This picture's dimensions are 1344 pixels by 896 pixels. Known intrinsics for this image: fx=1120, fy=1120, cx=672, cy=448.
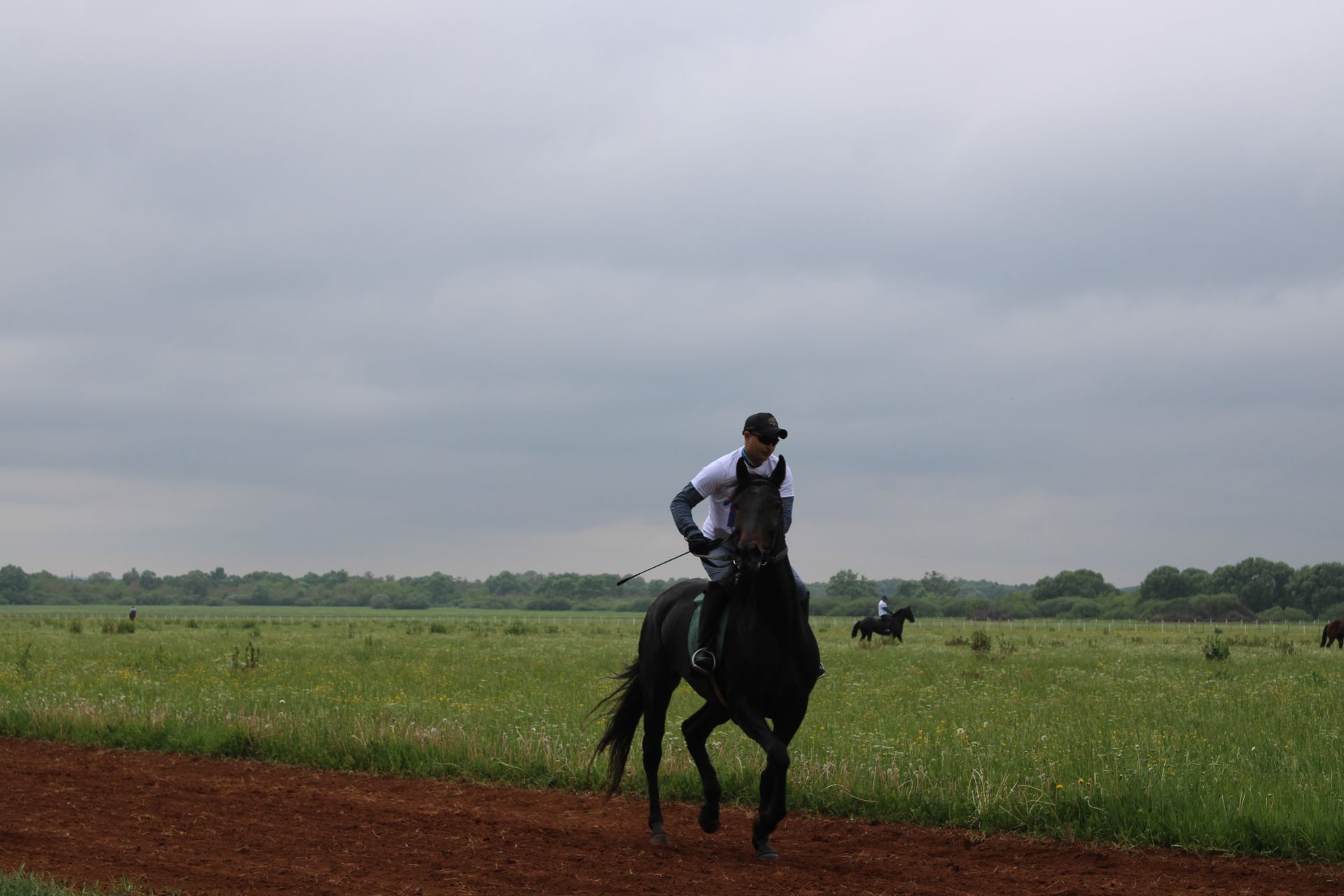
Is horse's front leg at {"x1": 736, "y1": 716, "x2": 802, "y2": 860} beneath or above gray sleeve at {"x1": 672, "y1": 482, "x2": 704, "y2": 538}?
beneath

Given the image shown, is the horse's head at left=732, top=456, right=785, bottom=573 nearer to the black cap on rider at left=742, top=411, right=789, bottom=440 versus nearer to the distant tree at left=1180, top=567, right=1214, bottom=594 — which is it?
the black cap on rider at left=742, top=411, right=789, bottom=440

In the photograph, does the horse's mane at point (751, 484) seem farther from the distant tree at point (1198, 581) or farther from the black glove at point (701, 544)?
the distant tree at point (1198, 581)

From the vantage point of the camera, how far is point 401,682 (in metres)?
21.6

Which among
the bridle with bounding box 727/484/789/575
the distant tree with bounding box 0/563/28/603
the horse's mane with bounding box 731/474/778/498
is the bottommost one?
the distant tree with bounding box 0/563/28/603

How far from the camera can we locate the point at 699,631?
28.2 feet

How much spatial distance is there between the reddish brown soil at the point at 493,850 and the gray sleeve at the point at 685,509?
244 centimetres

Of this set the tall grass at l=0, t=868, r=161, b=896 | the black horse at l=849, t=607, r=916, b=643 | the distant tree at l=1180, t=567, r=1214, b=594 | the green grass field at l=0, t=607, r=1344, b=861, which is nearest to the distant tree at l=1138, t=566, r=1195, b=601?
the distant tree at l=1180, t=567, r=1214, b=594

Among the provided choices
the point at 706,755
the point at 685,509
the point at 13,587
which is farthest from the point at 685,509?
the point at 13,587

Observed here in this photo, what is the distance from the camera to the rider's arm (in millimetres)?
8547

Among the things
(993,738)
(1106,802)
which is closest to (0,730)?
(993,738)

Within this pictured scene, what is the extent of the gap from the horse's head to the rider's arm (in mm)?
782

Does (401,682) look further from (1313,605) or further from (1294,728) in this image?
(1313,605)

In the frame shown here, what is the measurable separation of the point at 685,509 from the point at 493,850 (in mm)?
2918

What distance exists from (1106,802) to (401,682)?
15389 millimetres
